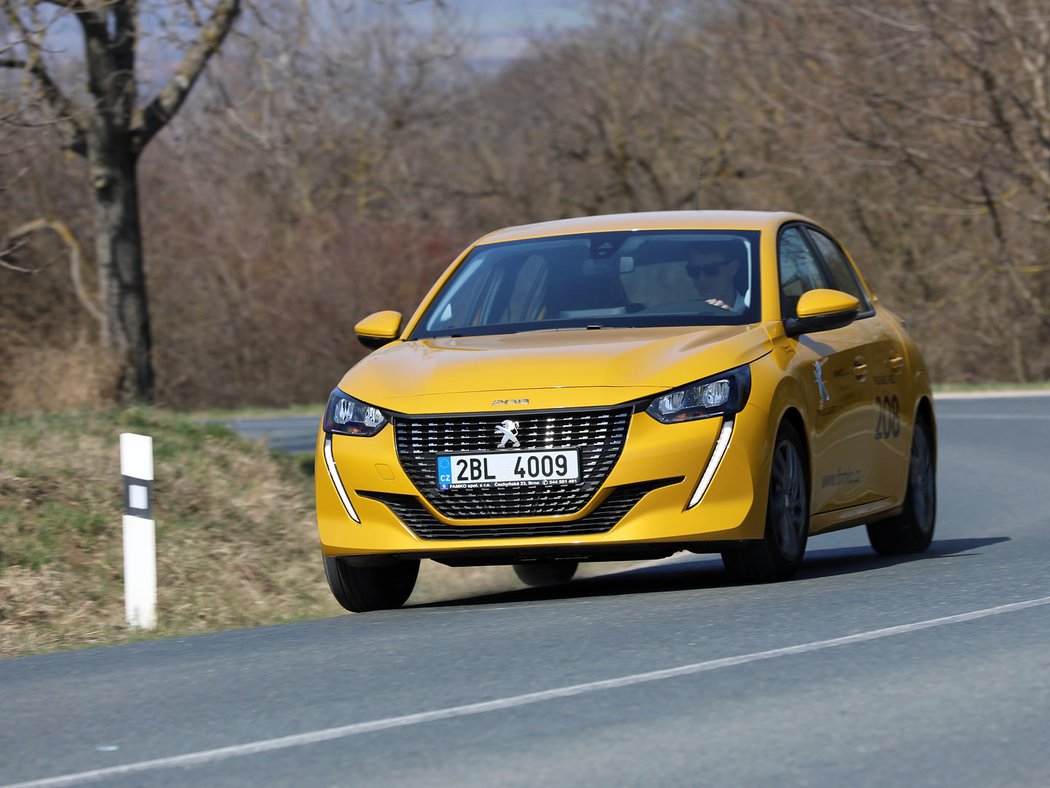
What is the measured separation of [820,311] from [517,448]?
1.69m

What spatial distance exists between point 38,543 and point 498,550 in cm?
444

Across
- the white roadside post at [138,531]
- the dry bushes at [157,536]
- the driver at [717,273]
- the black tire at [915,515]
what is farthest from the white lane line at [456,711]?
the dry bushes at [157,536]

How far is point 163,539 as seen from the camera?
1258cm

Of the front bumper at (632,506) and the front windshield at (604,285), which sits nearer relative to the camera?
the front bumper at (632,506)

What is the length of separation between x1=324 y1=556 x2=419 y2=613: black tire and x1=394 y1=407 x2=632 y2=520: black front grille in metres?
0.65

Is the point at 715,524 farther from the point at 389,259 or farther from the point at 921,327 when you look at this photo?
the point at 389,259

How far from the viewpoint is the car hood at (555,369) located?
317 inches

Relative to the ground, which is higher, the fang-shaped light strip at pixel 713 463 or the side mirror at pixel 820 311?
the side mirror at pixel 820 311

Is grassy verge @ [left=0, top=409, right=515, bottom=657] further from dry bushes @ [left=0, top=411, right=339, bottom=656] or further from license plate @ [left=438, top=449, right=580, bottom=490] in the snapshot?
license plate @ [left=438, top=449, right=580, bottom=490]

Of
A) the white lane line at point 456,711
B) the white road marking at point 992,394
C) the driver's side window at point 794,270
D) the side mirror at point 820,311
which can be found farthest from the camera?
the white road marking at point 992,394

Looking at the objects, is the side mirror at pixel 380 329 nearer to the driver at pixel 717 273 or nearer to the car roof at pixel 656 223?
the car roof at pixel 656 223

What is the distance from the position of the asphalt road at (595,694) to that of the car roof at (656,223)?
1817 millimetres

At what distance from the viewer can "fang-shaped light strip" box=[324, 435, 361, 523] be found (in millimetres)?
8431

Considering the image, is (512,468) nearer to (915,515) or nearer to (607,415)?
(607,415)
